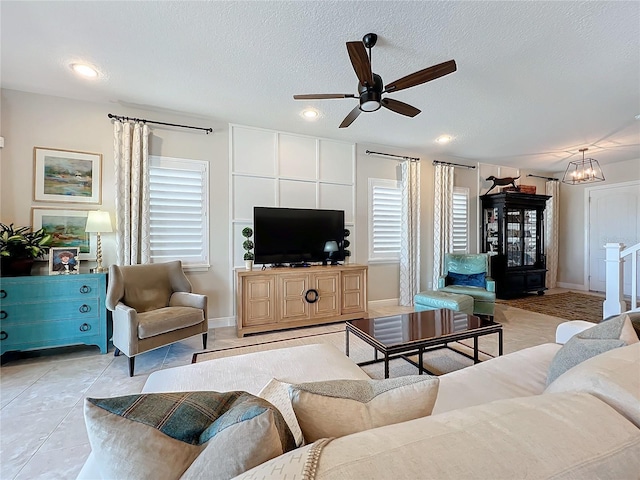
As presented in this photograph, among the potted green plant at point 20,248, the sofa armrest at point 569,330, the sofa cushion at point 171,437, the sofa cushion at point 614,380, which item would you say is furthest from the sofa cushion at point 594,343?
the potted green plant at point 20,248

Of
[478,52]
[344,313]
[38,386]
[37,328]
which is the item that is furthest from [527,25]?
[37,328]

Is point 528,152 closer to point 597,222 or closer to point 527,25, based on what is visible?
point 597,222

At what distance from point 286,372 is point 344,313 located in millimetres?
2489

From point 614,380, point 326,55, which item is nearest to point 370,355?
point 614,380

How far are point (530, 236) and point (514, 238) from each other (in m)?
0.57

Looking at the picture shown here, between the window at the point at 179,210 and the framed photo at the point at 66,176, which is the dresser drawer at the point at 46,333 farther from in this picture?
the framed photo at the point at 66,176

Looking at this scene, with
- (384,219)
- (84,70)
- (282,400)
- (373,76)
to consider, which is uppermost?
(84,70)

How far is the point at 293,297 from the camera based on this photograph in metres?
3.58

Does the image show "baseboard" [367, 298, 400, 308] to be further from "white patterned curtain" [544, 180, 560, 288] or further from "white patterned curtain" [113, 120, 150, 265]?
"white patterned curtain" [544, 180, 560, 288]

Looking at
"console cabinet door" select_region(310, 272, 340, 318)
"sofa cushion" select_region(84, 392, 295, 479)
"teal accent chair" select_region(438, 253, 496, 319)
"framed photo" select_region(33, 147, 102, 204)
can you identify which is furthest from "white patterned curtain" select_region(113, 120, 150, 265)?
"teal accent chair" select_region(438, 253, 496, 319)

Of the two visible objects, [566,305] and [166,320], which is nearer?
[166,320]

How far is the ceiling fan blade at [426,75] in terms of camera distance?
195 centimetres

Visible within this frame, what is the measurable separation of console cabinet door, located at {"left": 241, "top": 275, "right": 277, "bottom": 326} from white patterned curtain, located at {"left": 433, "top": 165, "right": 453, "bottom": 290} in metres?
3.02

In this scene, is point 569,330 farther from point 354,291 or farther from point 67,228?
point 67,228
